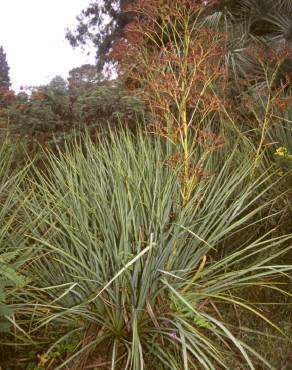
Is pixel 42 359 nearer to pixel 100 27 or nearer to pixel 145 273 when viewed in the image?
pixel 145 273

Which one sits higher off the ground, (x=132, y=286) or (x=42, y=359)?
(x=132, y=286)

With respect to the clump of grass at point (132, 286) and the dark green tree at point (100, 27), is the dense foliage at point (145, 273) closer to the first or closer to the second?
the clump of grass at point (132, 286)

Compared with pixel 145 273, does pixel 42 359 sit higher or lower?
lower

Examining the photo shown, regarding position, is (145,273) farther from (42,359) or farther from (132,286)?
(42,359)

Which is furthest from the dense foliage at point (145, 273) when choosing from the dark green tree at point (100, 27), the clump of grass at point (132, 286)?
the dark green tree at point (100, 27)

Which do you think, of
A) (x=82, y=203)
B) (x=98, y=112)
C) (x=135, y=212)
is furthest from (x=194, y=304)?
(x=98, y=112)

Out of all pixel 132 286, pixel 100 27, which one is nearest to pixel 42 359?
pixel 132 286

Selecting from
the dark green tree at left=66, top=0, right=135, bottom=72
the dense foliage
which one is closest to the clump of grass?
the dense foliage

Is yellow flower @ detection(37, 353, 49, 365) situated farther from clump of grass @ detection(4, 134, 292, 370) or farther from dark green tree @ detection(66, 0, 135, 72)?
dark green tree @ detection(66, 0, 135, 72)

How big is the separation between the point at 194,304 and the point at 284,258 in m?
1.39

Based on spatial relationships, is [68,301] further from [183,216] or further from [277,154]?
[277,154]

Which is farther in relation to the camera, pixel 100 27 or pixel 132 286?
pixel 100 27

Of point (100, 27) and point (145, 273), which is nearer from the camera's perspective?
point (145, 273)

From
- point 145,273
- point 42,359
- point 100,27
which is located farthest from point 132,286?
point 100,27
